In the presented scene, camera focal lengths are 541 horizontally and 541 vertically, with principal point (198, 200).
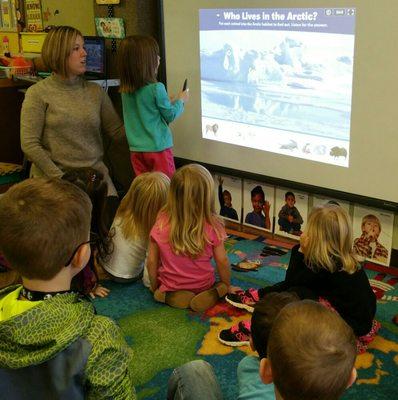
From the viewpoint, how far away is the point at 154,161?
304 centimetres

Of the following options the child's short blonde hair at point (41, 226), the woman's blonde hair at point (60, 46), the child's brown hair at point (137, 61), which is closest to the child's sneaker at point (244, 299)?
the child's brown hair at point (137, 61)

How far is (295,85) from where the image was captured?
2.68 meters

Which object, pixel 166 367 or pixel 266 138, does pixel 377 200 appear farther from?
pixel 166 367

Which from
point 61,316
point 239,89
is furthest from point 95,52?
point 61,316

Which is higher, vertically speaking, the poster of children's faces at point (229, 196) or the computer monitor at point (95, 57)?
the computer monitor at point (95, 57)

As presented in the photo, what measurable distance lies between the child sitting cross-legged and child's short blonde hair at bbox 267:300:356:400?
337mm

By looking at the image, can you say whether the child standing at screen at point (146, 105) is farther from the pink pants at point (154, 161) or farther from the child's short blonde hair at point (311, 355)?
the child's short blonde hair at point (311, 355)

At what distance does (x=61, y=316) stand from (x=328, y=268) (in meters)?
1.14

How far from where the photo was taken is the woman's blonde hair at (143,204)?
2.50 metres

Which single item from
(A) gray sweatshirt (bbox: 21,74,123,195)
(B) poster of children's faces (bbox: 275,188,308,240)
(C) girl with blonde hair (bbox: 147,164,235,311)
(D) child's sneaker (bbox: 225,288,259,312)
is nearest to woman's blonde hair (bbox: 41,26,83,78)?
(A) gray sweatshirt (bbox: 21,74,123,195)

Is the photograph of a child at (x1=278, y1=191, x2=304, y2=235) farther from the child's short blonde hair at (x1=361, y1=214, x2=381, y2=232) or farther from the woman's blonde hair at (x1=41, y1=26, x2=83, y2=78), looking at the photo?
the woman's blonde hair at (x1=41, y1=26, x2=83, y2=78)

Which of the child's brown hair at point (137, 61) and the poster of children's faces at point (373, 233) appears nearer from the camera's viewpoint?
the poster of children's faces at point (373, 233)

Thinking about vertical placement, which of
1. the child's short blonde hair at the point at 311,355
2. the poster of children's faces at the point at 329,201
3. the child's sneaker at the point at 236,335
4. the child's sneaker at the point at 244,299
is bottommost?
the child's sneaker at the point at 236,335

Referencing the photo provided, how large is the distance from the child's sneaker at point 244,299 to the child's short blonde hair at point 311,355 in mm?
1350
